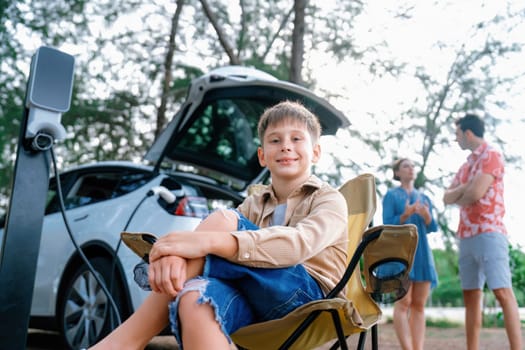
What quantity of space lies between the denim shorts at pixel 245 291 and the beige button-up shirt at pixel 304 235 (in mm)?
49

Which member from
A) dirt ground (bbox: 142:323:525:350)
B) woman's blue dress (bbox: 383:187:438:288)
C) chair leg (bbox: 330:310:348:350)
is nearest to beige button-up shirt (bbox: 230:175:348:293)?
chair leg (bbox: 330:310:348:350)

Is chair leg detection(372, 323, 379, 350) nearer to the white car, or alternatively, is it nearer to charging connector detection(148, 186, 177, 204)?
the white car

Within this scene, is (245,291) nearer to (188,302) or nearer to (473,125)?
(188,302)

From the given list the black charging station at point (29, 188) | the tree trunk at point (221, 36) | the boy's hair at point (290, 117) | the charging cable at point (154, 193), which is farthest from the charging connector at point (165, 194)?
the tree trunk at point (221, 36)

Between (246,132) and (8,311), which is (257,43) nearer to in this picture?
(246,132)

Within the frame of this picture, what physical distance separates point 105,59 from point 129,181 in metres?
4.38

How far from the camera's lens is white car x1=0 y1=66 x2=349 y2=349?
327cm

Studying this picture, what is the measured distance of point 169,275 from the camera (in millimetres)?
1438

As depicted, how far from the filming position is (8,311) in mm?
1955

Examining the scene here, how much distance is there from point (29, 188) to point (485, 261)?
2600 mm

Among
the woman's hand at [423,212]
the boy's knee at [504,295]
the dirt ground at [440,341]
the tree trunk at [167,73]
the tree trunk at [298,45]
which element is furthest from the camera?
the tree trunk at [167,73]

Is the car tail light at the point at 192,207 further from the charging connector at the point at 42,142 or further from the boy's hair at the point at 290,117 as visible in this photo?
the boy's hair at the point at 290,117

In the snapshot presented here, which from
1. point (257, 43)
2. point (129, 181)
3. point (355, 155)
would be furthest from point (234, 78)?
point (257, 43)

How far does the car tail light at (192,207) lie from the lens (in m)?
3.26
